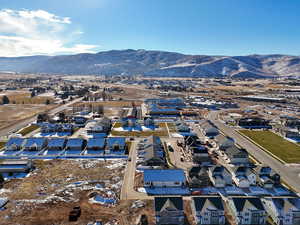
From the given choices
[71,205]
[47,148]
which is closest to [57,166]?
[47,148]

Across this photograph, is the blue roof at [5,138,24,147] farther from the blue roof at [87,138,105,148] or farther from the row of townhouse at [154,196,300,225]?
the row of townhouse at [154,196,300,225]

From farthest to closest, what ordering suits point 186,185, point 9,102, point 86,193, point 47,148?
point 9,102
point 47,148
point 186,185
point 86,193

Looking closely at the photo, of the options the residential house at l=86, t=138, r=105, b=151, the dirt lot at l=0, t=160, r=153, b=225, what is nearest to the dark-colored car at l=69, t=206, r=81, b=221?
the dirt lot at l=0, t=160, r=153, b=225

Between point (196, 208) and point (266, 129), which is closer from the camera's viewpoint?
point (196, 208)

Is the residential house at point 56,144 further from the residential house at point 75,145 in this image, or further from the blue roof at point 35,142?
the blue roof at point 35,142

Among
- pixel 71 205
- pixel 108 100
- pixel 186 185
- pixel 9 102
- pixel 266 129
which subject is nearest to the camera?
pixel 71 205

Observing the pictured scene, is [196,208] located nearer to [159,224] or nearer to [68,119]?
[159,224]

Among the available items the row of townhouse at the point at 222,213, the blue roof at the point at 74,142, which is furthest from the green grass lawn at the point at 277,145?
the blue roof at the point at 74,142

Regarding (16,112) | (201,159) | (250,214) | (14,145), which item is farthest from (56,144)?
(16,112)
